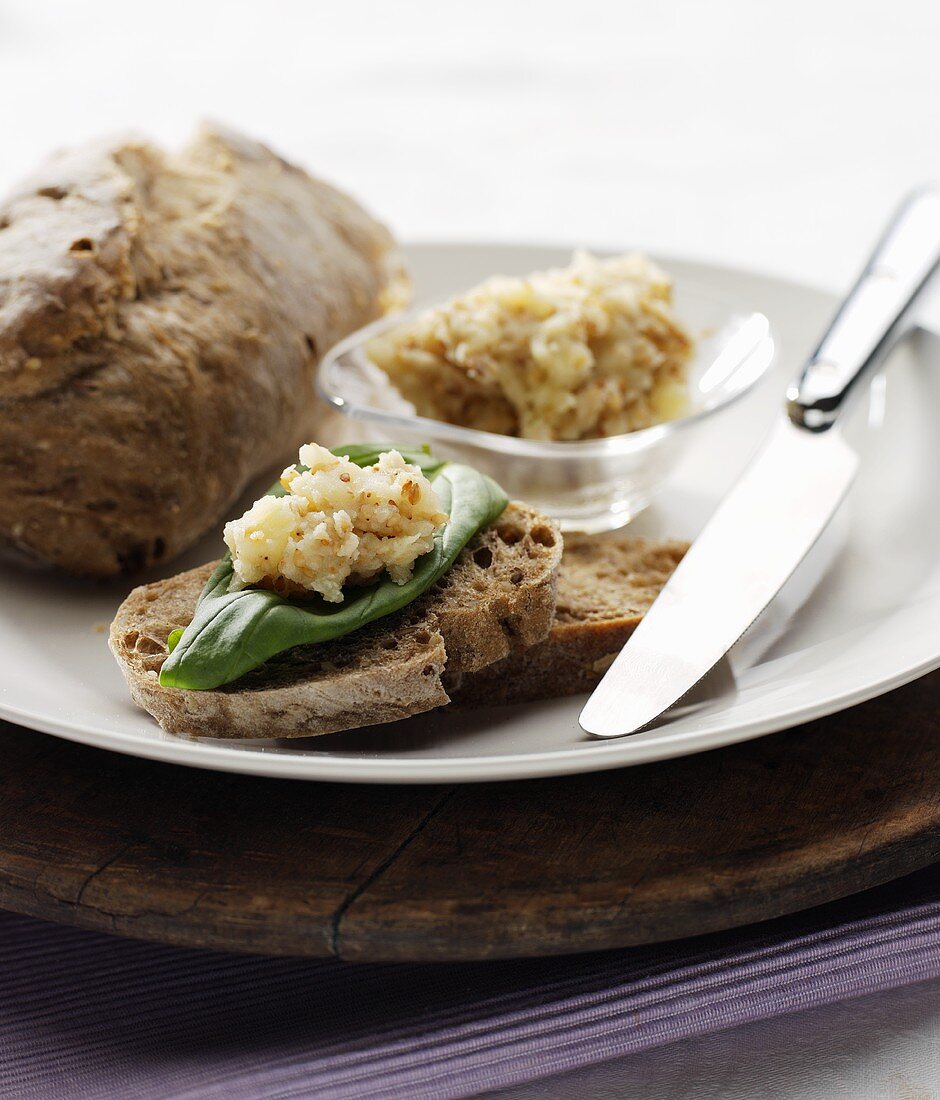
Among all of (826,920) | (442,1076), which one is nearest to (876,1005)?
(826,920)

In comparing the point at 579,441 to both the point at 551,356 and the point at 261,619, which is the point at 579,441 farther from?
the point at 261,619

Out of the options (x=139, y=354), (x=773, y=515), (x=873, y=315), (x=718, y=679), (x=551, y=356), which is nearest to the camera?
(x=718, y=679)

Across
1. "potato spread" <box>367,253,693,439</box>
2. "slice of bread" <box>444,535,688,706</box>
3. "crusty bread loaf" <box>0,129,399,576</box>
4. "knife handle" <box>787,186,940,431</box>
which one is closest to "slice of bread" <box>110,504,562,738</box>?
"slice of bread" <box>444,535,688,706</box>

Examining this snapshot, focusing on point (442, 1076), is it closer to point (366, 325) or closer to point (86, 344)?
point (86, 344)

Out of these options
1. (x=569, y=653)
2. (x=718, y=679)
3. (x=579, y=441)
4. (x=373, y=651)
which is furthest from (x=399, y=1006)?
(x=579, y=441)

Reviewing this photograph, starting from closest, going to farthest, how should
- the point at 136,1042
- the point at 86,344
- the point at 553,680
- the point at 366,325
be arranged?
the point at 136,1042
the point at 553,680
the point at 86,344
the point at 366,325

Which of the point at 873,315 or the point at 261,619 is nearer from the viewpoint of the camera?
the point at 261,619
